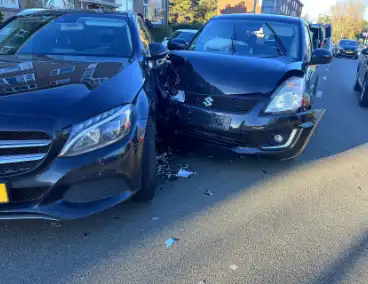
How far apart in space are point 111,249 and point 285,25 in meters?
4.07

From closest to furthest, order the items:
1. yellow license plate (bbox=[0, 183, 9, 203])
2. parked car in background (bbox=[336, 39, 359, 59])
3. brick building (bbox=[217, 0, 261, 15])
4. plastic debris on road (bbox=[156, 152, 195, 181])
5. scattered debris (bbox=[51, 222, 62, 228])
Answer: yellow license plate (bbox=[0, 183, 9, 203]) < scattered debris (bbox=[51, 222, 62, 228]) < plastic debris on road (bbox=[156, 152, 195, 181]) < parked car in background (bbox=[336, 39, 359, 59]) < brick building (bbox=[217, 0, 261, 15])

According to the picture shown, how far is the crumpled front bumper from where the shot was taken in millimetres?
3717

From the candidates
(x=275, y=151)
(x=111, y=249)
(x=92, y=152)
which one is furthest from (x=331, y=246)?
(x=92, y=152)

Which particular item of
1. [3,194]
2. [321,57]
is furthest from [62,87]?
[321,57]

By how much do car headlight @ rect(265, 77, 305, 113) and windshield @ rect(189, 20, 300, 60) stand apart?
95 cm

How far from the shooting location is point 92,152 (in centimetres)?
240

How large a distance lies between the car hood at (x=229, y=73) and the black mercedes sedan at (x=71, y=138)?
0.96 meters

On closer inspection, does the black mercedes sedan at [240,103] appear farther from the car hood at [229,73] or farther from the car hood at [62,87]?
the car hood at [62,87]

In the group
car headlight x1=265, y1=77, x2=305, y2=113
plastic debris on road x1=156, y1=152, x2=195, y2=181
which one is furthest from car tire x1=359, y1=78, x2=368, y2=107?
plastic debris on road x1=156, y1=152, x2=195, y2=181

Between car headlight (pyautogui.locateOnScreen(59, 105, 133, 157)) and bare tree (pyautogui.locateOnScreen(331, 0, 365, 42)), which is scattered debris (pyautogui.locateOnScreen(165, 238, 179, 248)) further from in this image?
bare tree (pyautogui.locateOnScreen(331, 0, 365, 42))

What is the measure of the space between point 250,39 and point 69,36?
2.49 meters

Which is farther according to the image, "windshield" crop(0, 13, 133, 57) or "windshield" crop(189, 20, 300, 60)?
"windshield" crop(189, 20, 300, 60)

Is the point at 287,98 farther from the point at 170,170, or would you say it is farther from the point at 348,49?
the point at 348,49

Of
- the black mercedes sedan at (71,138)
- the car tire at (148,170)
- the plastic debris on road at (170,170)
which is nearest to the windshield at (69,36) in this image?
the black mercedes sedan at (71,138)
